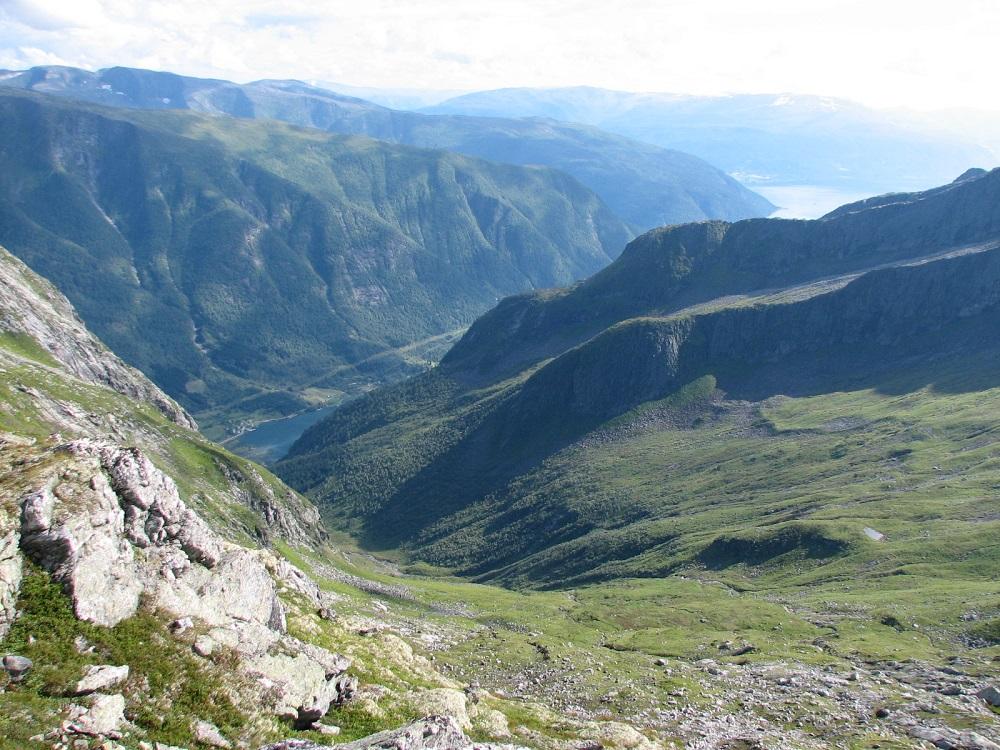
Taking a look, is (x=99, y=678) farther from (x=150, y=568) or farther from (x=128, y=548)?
(x=150, y=568)

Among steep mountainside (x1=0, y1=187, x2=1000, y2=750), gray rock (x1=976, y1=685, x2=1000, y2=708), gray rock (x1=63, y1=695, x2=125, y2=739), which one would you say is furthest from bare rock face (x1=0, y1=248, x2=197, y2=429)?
gray rock (x1=976, y1=685, x2=1000, y2=708)

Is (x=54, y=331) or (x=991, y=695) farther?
(x=54, y=331)

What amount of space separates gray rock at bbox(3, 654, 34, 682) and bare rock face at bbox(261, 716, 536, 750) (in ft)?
34.1

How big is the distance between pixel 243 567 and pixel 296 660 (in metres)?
8.36

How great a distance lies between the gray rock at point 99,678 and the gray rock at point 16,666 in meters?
2.13

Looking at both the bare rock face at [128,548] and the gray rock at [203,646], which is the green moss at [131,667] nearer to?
the gray rock at [203,646]

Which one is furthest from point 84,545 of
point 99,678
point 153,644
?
point 99,678

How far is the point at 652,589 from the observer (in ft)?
479

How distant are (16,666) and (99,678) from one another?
10.5ft

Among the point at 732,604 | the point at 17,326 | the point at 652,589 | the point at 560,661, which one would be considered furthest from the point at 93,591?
the point at 17,326

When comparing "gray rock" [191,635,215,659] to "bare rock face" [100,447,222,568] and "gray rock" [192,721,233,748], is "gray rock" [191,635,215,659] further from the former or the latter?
"bare rock face" [100,447,222,568]

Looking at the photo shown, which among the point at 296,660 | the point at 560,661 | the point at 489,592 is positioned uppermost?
the point at 296,660

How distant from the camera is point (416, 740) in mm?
35125

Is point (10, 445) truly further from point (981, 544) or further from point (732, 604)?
point (981, 544)
